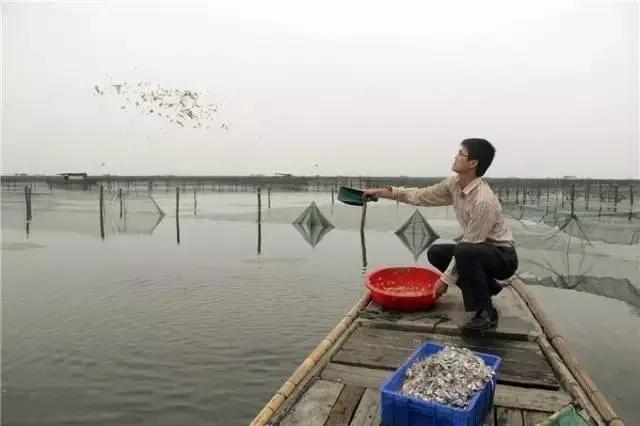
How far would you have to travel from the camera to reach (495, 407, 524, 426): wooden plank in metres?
2.38

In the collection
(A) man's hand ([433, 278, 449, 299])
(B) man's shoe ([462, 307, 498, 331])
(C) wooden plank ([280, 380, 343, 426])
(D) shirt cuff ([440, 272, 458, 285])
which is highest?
(D) shirt cuff ([440, 272, 458, 285])

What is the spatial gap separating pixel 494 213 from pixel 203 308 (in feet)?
17.2

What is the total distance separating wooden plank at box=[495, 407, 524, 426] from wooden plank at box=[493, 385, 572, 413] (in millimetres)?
52

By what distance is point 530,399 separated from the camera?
2664 millimetres

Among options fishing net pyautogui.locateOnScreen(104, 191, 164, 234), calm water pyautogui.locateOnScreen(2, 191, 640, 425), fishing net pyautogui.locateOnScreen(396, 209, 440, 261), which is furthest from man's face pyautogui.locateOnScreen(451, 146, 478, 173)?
fishing net pyautogui.locateOnScreen(104, 191, 164, 234)

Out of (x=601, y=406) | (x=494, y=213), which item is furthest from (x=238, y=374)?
(x=601, y=406)

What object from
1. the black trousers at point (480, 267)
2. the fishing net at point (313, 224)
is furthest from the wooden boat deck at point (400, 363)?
the fishing net at point (313, 224)

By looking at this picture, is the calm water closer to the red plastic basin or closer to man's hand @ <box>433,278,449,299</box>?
the red plastic basin

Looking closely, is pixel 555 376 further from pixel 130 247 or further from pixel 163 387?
pixel 130 247

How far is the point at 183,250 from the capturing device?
1327 centimetres

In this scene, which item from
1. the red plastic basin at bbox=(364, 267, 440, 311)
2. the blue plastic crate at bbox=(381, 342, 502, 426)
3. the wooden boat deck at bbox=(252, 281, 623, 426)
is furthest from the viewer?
the red plastic basin at bbox=(364, 267, 440, 311)

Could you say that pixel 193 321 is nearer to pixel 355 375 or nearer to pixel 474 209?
pixel 355 375

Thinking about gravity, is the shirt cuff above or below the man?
below

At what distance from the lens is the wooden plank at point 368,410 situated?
2393 millimetres
